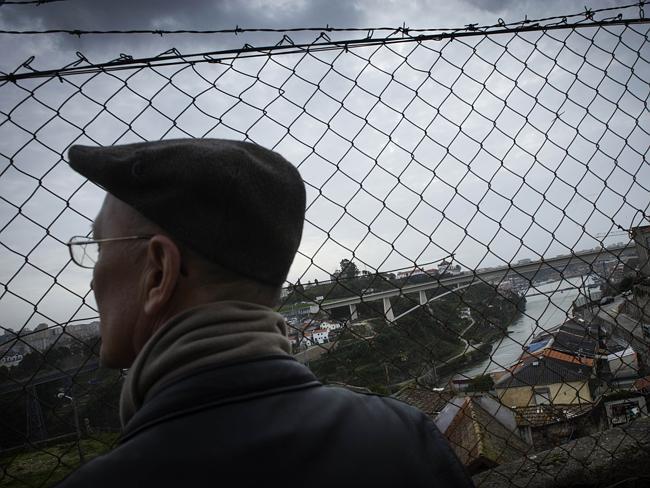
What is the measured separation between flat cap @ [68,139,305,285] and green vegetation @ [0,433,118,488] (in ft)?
2.91

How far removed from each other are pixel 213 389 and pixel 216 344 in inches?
3.0

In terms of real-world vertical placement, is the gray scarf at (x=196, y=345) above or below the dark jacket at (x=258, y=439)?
above

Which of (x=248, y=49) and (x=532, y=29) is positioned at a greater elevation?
(x=532, y=29)

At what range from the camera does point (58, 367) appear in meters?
1.35

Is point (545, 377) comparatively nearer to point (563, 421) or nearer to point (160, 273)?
point (563, 421)

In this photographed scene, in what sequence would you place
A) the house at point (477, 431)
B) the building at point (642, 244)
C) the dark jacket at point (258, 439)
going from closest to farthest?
1. the dark jacket at point (258, 439)
2. the building at point (642, 244)
3. the house at point (477, 431)

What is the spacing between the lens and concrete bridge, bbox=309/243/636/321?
171 cm

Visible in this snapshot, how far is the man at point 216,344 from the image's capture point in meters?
0.67

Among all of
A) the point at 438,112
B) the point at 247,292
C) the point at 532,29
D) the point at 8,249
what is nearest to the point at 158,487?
the point at 247,292

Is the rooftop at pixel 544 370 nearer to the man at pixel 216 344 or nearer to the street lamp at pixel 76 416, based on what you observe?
Result: the man at pixel 216 344

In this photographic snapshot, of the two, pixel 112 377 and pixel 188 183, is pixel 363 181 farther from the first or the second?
pixel 112 377

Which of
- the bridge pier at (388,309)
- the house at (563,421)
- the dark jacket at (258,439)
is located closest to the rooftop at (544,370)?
the house at (563,421)

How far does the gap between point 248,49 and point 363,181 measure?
0.65 m

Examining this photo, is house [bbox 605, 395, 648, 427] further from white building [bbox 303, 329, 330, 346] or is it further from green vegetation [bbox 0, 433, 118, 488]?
green vegetation [bbox 0, 433, 118, 488]
